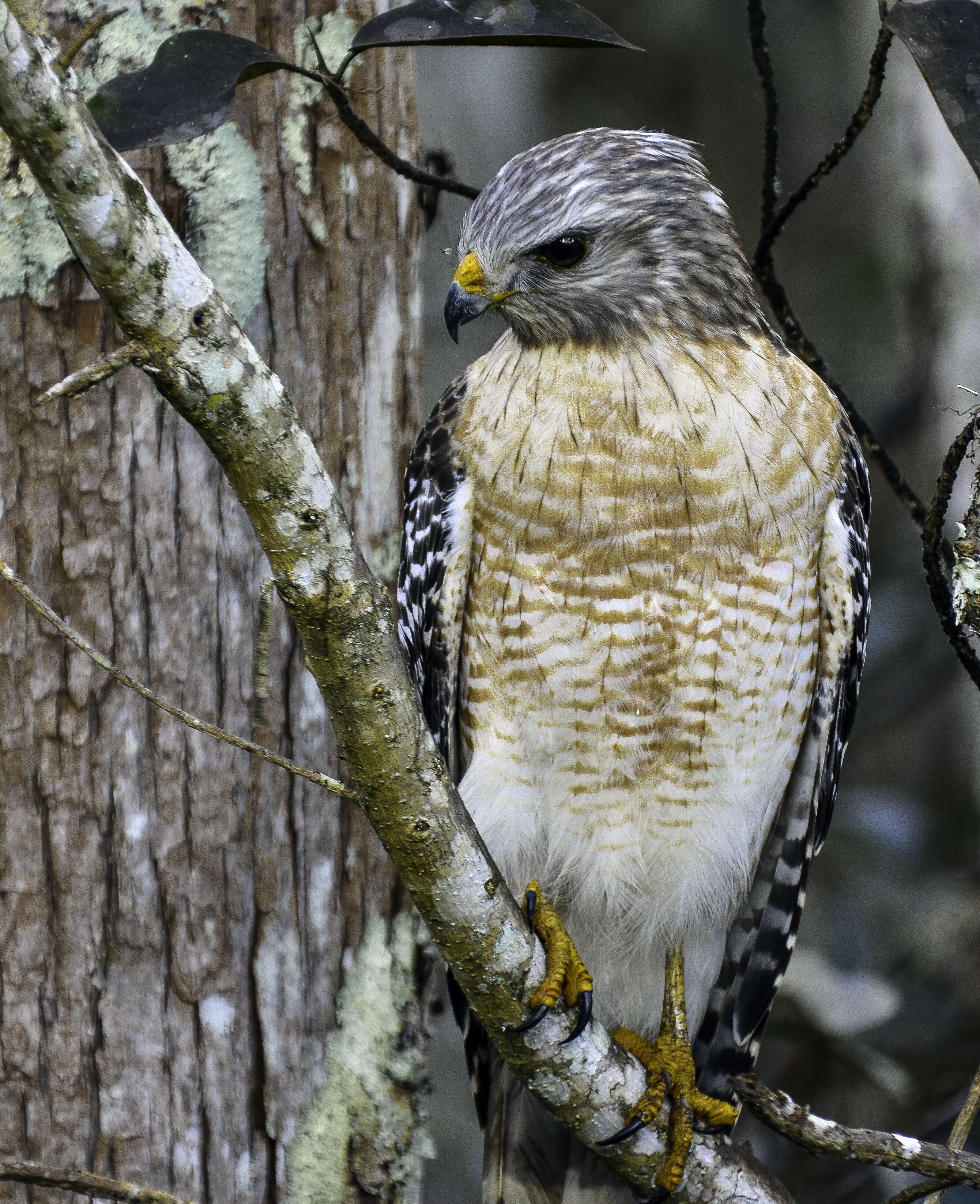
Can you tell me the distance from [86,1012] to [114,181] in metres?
1.69

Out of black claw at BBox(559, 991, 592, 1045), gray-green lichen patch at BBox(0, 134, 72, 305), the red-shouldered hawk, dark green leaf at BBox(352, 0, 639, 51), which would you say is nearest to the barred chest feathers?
the red-shouldered hawk

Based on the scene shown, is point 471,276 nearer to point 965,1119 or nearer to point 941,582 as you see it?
point 941,582

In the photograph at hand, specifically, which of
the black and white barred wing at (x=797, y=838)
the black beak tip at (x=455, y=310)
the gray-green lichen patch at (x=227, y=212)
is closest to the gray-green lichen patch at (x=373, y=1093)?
the black and white barred wing at (x=797, y=838)

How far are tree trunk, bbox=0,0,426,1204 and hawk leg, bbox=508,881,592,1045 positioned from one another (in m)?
0.42

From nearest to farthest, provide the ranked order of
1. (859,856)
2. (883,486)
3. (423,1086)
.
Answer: (423,1086) → (859,856) → (883,486)

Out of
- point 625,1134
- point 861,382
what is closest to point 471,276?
point 625,1134

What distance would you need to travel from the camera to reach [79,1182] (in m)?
1.92

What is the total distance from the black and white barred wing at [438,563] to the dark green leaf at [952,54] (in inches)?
44.8

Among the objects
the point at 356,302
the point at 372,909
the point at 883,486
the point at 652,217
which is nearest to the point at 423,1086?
the point at 372,909

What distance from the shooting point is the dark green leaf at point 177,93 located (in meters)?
1.97

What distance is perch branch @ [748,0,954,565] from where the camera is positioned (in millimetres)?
2402

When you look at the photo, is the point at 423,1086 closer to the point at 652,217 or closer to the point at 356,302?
the point at 356,302

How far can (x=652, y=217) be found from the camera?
240 centimetres

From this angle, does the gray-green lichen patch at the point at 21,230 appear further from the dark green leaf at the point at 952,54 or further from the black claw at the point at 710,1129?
the black claw at the point at 710,1129
